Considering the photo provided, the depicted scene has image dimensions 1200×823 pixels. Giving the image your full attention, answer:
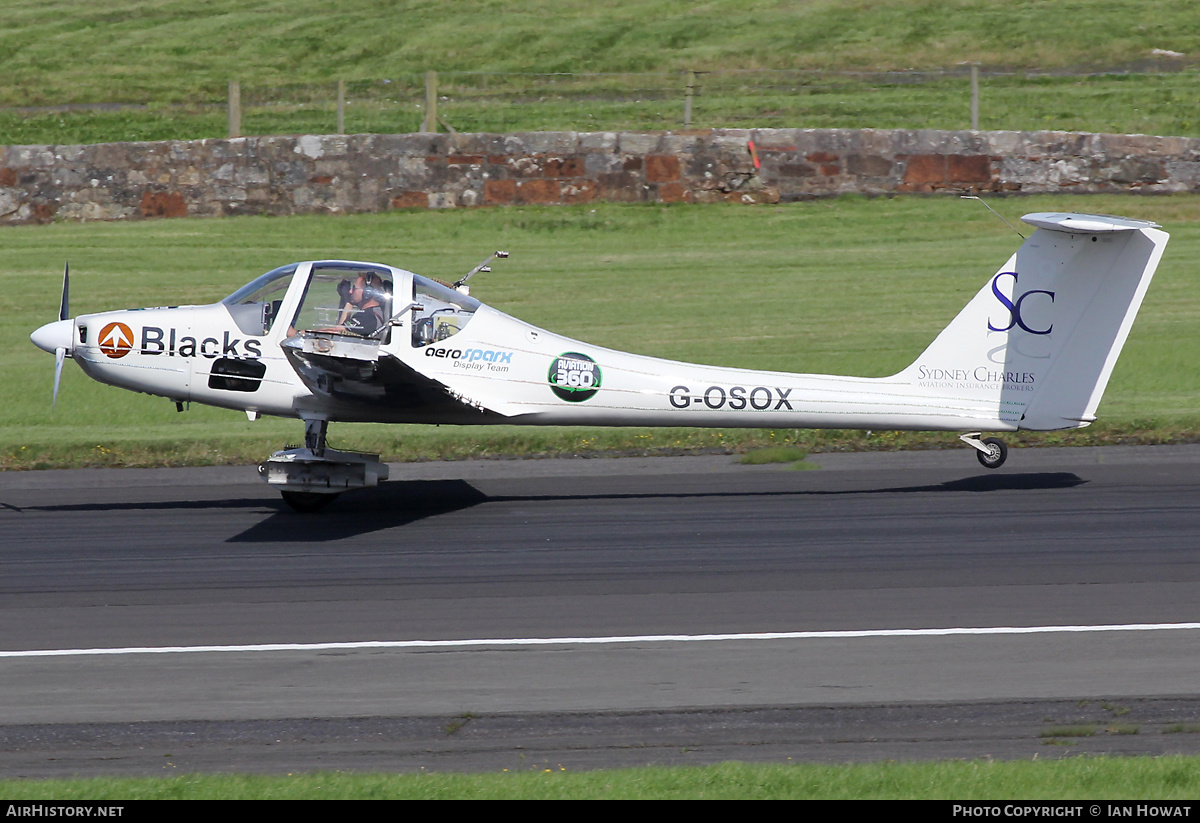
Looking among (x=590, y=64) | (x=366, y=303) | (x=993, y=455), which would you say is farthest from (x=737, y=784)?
(x=590, y=64)

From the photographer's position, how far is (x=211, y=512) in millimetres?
12500

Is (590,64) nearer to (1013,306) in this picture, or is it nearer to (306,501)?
(306,501)

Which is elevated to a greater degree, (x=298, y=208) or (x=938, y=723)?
(x=298, y=208)

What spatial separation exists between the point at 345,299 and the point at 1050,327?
6573 mm

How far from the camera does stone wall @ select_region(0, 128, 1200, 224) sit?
23.8 m

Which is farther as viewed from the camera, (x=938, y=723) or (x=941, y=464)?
(x=941, y=464)

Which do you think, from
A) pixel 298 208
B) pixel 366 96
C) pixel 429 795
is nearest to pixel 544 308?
pixel 298 208

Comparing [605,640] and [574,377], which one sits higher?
[574,377]

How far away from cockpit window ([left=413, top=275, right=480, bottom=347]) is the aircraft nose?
3.37 metres

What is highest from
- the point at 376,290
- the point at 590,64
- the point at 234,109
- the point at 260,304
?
the point at 590,64

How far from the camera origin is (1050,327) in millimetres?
11805

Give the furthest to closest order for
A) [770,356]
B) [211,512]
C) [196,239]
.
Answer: [196,239]
[770,356]
[211,512]

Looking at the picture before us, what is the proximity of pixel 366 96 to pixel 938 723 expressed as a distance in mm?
25944
